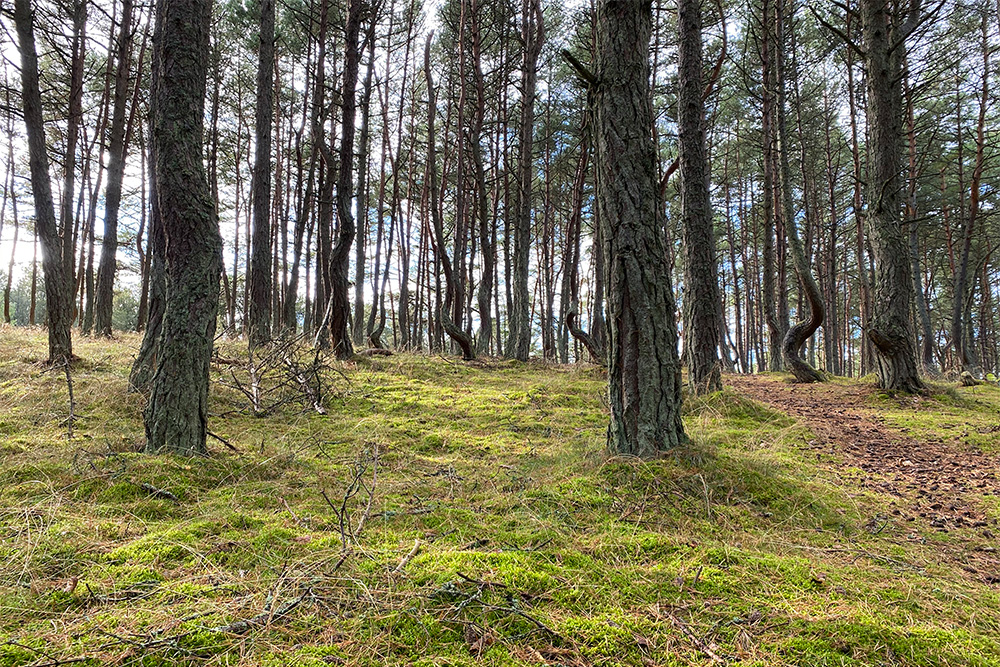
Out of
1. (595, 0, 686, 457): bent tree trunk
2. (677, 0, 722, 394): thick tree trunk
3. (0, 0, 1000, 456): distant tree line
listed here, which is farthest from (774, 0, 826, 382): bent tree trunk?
(595, 0, 686, 457): bent tree trunk

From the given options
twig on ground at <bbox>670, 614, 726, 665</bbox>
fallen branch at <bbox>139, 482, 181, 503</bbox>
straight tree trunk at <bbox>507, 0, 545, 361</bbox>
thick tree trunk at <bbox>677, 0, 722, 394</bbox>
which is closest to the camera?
twig on ground at <bbox>670, 614, 726, 665</bbox>

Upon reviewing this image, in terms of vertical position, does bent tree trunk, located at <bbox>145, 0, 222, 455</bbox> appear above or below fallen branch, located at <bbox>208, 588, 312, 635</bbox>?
above

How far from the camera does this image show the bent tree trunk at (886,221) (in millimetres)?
6320

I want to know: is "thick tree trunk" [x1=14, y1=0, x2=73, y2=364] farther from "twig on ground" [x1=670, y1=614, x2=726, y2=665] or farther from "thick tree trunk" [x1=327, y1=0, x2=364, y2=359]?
"twig on ground" [x1=670, y1=614, x2=726, y2=665]

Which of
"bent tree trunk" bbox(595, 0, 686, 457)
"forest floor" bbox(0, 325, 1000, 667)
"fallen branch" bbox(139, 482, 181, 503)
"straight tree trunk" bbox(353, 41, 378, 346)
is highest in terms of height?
"straight tree trunk" bbox(353, 41, 378, 346)

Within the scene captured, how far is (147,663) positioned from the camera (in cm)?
131

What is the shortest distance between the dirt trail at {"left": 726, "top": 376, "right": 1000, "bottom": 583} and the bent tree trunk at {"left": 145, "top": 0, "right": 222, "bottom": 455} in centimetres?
448

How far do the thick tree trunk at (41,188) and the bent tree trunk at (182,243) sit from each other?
3.50 metres

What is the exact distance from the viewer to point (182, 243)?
3125mm

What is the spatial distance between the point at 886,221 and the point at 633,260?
5.91 metres

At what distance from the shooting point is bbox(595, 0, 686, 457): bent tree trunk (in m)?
3.11

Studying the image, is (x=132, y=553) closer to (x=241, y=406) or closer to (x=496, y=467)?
(x=496, y=467)

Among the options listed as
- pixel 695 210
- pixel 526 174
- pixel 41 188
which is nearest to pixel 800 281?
pixel 695 210

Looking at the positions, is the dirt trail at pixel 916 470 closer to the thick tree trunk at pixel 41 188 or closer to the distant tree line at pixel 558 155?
the distant tree line at pixel 558 155
